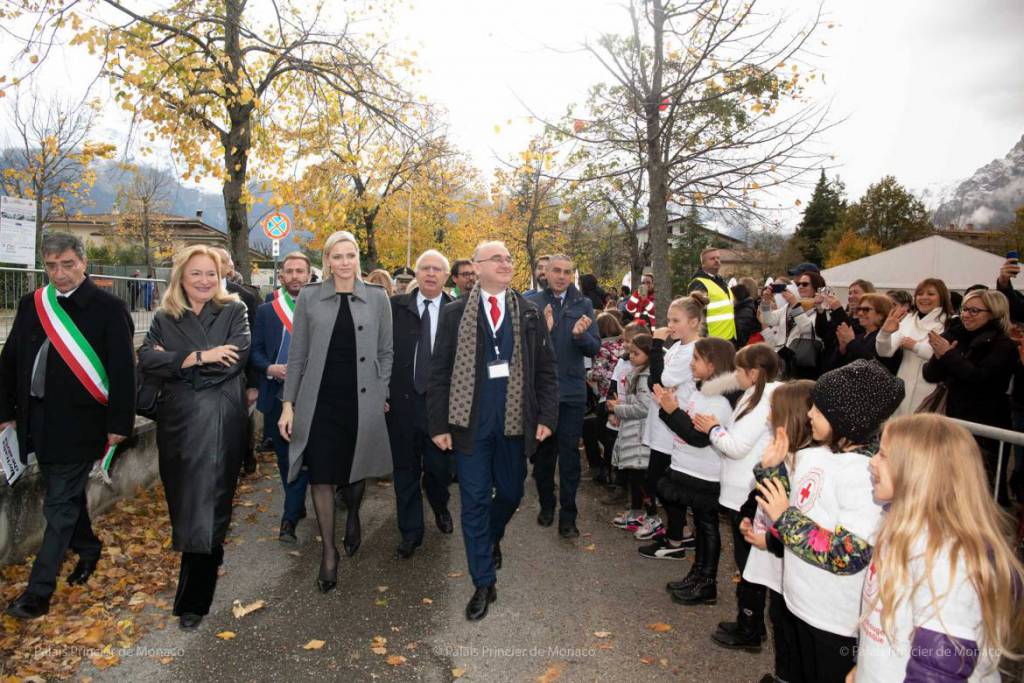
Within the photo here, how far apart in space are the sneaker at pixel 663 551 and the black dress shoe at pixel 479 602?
155 centimetres

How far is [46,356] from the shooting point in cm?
422

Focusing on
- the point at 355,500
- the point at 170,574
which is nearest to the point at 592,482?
the point at 355,500

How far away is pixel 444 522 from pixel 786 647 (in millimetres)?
3242

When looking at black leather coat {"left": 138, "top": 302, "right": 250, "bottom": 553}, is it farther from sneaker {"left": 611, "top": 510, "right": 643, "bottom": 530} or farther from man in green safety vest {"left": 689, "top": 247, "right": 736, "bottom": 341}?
man in green safety vest {"left": 689, "top": 247, "right": 736, "bottom": 341}

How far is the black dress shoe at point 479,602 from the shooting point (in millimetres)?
4191

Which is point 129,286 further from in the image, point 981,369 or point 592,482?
point 981,369

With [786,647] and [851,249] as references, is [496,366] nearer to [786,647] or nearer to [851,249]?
[786,647]

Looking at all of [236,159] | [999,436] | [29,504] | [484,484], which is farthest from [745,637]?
[236,159]

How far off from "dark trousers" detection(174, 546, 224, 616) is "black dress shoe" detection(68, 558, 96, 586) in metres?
0.77

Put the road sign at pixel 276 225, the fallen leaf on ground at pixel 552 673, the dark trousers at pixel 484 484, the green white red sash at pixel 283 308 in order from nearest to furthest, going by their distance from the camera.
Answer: the fallen leaf on ground at pixel 552 673 < the dark trousers at pixel 484 484 < the green white red sash at pixel 283 308 < the road sign at pixel 276 225

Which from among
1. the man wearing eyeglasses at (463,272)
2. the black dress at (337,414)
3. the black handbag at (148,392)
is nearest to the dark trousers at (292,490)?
the black dress at (337,414)

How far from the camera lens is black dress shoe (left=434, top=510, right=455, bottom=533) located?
5.78 m

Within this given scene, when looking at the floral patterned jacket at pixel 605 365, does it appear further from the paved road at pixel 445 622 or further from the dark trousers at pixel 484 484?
the dark trousers at pixel 484 484

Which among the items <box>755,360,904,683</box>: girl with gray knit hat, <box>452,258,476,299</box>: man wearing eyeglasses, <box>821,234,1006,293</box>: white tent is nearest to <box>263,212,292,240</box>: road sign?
<box>452,258,476,299</box>: man wearing eyeglasses
